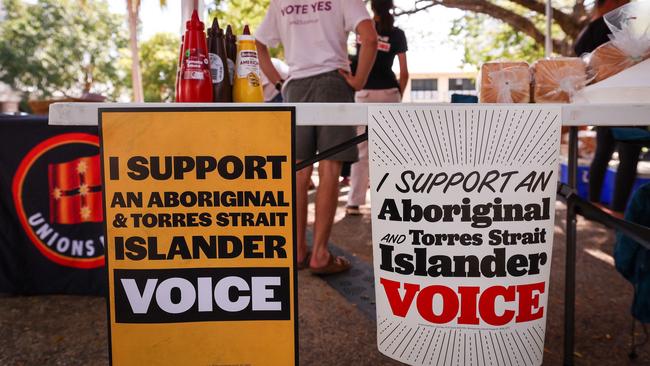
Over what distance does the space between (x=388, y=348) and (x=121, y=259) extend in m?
0.64

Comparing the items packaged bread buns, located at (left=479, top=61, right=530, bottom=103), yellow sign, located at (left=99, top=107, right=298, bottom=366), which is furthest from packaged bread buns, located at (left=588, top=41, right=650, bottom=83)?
yellow sign, located at (left=99, top=107, right=298, bottom=366)

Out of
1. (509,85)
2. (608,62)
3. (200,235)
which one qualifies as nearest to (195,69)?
(200,235)

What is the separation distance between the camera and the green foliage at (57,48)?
32688mm

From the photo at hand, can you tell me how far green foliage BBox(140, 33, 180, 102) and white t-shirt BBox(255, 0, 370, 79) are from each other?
91.9ft

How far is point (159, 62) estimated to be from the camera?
2898cm

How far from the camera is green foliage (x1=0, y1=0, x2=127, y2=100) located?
107ft

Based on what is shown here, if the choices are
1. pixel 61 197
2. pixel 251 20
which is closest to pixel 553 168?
pixel 61 197

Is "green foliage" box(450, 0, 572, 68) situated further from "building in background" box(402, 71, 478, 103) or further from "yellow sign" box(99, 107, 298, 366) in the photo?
"building in background" box(402, 71, 478, 103)

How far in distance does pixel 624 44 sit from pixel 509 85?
323mm

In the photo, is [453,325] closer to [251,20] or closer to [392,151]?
[392,151]

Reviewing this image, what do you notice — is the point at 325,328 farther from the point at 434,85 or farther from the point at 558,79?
the point at 434,85

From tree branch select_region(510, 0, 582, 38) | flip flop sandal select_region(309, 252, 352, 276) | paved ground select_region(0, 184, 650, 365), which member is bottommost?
paved ground select_region(0, 184, 650, 365)

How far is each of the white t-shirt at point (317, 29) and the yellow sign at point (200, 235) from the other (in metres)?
1.52

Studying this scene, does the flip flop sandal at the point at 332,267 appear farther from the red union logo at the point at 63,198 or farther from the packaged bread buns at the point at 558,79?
the packaged bread buns at the point at 558,79
